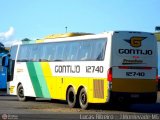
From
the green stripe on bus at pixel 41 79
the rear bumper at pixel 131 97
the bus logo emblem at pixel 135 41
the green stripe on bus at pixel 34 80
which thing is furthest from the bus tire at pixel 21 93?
the bus logo emblem at pixel 135 41

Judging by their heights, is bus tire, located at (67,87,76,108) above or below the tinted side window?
below

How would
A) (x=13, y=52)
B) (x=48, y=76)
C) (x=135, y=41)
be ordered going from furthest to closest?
(x=13, y=52)
(x=48, y=76)
(x=135, y=41)

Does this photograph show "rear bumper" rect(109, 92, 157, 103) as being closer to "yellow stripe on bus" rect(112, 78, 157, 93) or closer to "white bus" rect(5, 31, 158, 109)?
"white bus" rect(5, 31, 158, 109)

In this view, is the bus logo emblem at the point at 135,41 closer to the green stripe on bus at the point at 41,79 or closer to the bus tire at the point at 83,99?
the bus tire at the point at 83,99

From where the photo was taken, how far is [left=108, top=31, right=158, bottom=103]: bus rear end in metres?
20.8

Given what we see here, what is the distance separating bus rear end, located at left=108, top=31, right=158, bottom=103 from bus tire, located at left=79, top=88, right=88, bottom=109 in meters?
1.72

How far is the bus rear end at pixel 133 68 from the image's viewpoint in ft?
68.1

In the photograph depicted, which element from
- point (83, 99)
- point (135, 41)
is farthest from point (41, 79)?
point (135, 41)

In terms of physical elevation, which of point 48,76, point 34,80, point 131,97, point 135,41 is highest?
point 135,41

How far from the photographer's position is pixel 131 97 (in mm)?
21078

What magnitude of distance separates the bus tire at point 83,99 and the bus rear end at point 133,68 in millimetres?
1719

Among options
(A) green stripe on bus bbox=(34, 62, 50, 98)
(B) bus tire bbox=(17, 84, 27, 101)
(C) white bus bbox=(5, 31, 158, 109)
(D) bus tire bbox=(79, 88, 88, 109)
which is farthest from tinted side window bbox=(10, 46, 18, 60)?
(D) bus tire bbox=(79, 88, 88, 109)

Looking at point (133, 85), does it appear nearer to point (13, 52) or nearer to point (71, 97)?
point (71, 97)

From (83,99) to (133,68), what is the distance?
2.68 m
